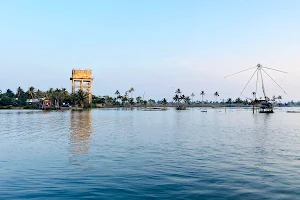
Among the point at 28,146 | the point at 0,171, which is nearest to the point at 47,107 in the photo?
the point at 28,146

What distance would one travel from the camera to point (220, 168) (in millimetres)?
22203

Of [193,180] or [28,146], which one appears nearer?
[193,180]

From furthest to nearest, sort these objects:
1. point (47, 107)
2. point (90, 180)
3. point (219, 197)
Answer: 1. point (47, 107)
2. point (90, 180)
3. point (219, 197)

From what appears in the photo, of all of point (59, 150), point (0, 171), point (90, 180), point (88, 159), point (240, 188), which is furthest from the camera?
point (59, 150)

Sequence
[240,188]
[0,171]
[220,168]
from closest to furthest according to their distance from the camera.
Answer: [240,188]
[0,171]
[220,168]

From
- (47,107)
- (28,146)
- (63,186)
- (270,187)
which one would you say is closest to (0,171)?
(63,186)

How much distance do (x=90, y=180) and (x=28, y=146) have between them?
1870 centimetres

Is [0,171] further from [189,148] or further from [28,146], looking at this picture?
[189,148]

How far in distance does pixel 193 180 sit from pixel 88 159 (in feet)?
36.0

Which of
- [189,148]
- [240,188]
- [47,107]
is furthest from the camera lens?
[47,107]

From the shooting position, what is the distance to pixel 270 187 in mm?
17156

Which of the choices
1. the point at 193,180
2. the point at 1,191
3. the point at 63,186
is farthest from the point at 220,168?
the point at 1,191

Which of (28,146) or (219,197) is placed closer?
(219,197)

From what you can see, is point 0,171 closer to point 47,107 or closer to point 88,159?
point 88,159
